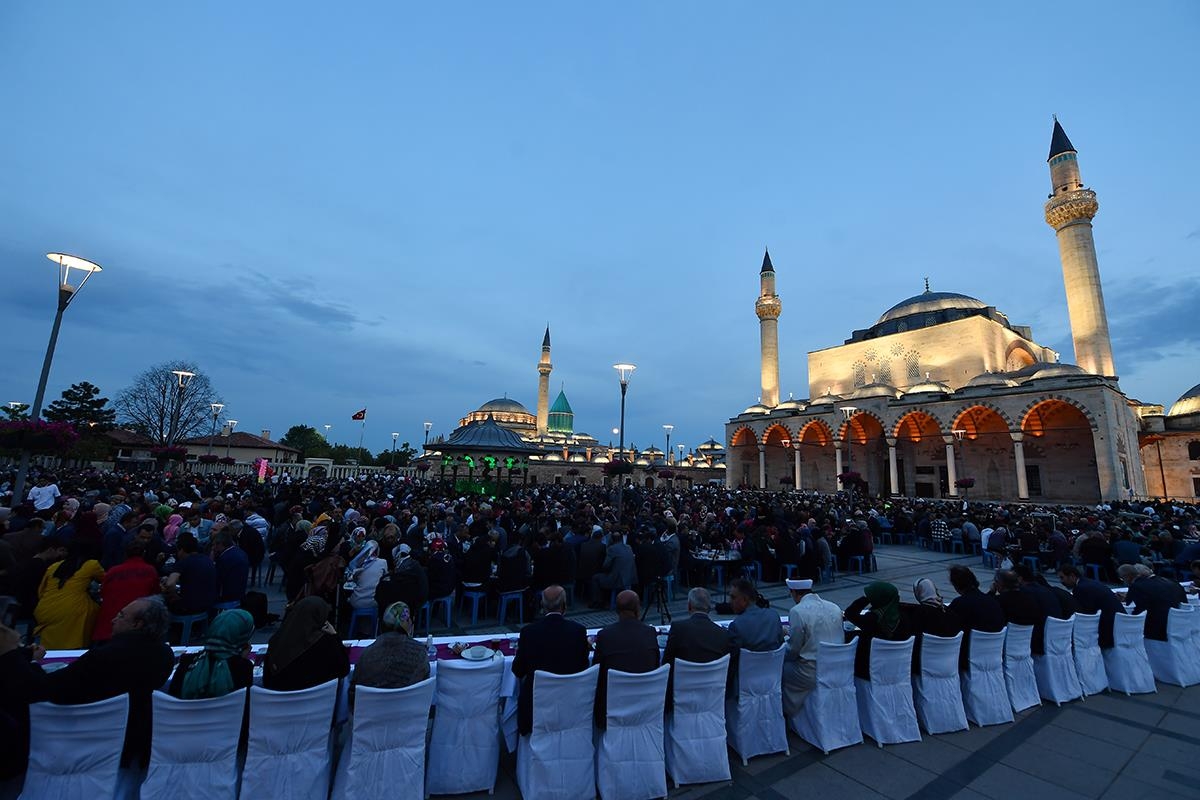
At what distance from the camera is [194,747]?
2658mm

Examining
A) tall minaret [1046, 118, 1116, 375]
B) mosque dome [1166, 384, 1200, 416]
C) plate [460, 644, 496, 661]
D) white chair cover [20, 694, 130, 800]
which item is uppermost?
tall minaret [1046, 118, 1116, 375]

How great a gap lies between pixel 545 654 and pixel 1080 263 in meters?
36.4

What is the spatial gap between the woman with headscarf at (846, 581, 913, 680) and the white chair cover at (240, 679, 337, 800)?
380 cm

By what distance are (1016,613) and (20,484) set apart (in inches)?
493

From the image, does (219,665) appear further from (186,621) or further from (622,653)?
(186,621)

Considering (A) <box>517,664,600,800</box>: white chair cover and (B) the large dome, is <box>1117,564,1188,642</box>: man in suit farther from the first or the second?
(B) the large dome

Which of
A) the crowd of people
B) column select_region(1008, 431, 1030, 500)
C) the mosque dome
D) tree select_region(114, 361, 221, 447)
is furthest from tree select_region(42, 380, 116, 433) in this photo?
the mosque dome

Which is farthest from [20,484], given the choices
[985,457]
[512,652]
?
[985,457]

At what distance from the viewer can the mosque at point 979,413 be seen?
26.4 metres

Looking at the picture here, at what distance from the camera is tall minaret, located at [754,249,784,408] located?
4066 cm

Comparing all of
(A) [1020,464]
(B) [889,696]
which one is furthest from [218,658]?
(A) [1020,464]

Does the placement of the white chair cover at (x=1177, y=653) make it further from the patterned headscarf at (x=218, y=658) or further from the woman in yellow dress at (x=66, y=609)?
the woman in yellow dress at (x=66, y=609)

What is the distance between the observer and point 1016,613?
→ 4.53 m

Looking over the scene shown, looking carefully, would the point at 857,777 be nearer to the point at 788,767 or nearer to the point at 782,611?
the point at 788,767
